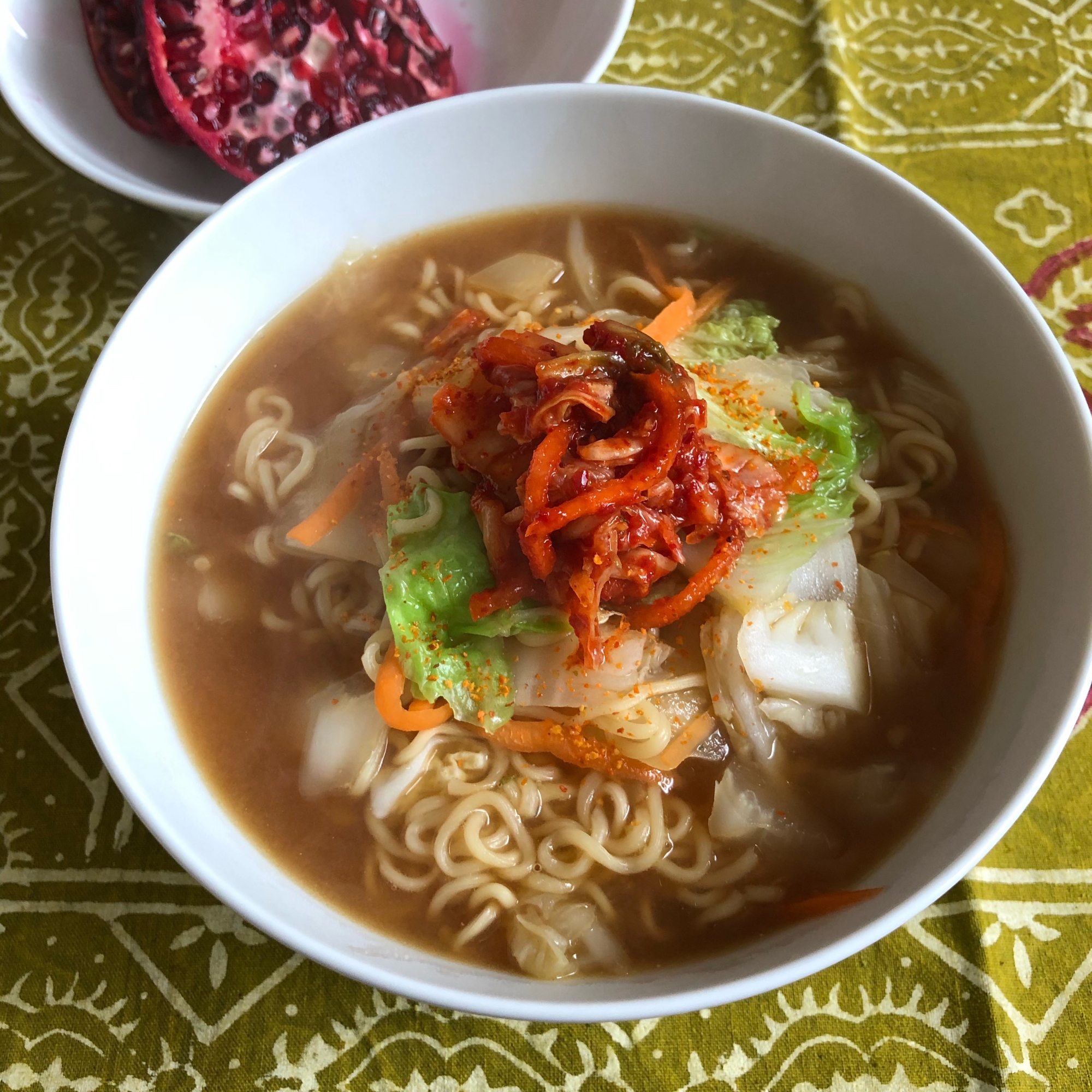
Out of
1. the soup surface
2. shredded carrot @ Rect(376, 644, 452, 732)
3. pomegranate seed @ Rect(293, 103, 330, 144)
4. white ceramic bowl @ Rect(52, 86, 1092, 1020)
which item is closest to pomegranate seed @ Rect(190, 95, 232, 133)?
pomegranate seed @ Rect(293, 103, 330, 144)

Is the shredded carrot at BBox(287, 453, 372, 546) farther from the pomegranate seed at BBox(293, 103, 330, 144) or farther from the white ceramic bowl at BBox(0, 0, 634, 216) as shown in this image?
the pomegranate seed at BBox(293, 103, 330, 144)

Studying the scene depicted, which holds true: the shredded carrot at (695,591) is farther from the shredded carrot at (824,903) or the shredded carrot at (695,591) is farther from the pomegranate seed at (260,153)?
the pomegranate seed at (260,153)

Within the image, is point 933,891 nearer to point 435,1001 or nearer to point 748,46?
point 435,1001

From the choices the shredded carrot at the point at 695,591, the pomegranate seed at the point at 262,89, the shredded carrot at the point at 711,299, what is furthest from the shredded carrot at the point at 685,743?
the pomegranate seed at the point at 262,89

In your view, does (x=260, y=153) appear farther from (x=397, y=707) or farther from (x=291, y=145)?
(x=397, y=707)

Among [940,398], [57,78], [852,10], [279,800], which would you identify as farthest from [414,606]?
[852,10]

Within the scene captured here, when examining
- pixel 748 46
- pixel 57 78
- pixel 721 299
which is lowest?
pixel 57 78

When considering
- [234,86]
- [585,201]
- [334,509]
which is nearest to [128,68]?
[234,86]
